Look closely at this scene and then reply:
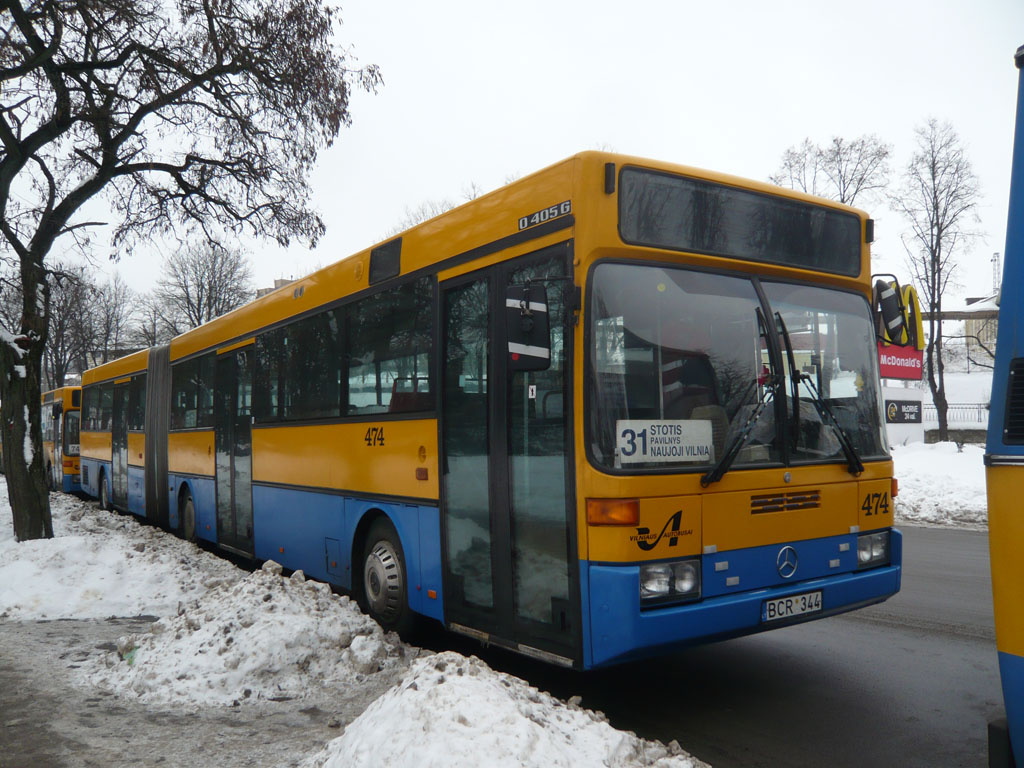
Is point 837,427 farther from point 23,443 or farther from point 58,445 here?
point 58,445

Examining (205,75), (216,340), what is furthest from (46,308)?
(205,75)

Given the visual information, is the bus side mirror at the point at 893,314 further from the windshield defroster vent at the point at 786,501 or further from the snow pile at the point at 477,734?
the snow pile at the point at 477,734

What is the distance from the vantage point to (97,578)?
948 centimetres

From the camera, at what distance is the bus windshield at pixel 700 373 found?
4.86 meters

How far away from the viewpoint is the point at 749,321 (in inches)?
209

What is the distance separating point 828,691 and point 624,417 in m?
2.47

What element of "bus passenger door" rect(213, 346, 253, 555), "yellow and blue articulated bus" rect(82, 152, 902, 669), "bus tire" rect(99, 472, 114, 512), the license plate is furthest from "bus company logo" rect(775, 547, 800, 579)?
"bus tire" rect(99, 472, 114, 512)

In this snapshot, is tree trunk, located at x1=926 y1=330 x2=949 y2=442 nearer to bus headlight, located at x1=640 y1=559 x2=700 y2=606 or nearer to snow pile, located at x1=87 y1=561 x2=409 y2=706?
snow pile, located at x1=87 y1=561 x2=409 y2=706

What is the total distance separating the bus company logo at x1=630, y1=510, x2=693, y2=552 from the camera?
185 inches

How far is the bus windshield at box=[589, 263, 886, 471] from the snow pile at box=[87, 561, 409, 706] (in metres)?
2.69

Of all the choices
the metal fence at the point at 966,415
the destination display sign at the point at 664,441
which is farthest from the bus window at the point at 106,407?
the metal fence at the point at 966,415

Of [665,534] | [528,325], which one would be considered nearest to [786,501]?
[665,534]

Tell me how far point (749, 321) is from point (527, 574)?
2.07 m

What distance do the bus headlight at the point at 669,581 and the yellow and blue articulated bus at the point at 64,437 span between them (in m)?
22.3
